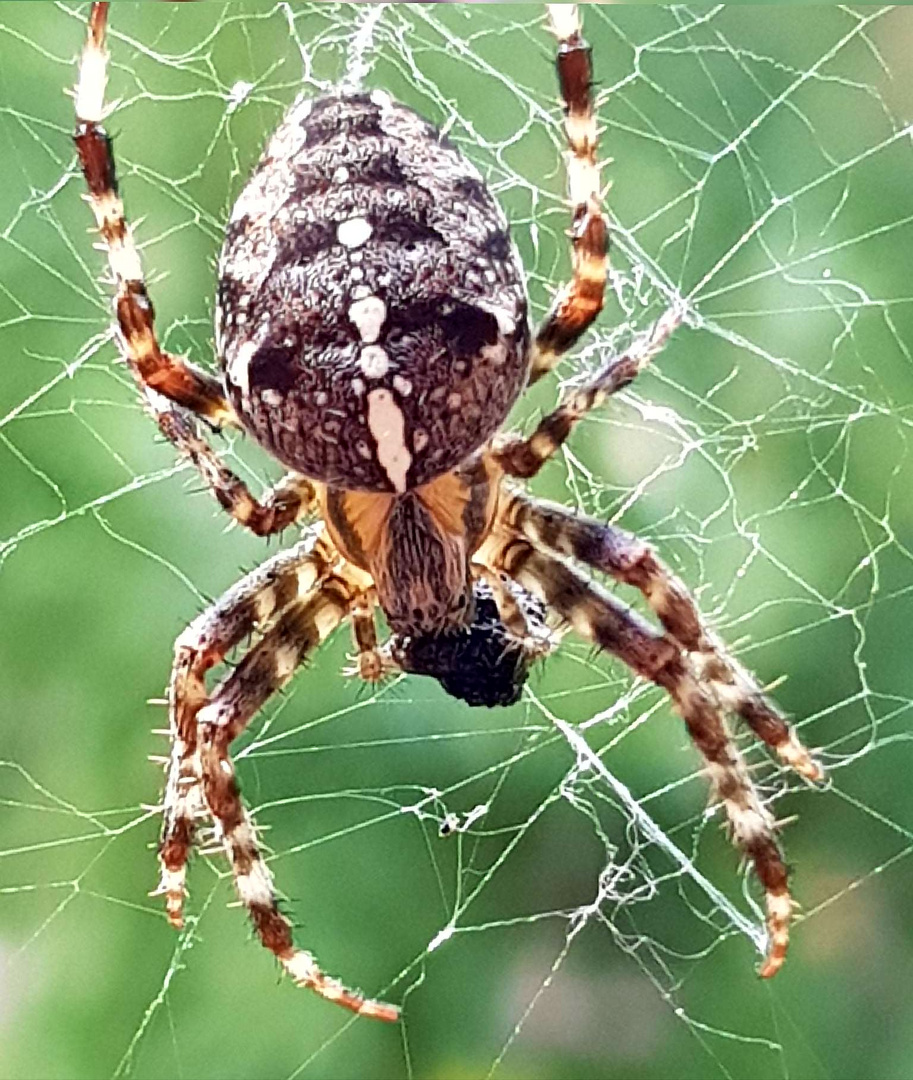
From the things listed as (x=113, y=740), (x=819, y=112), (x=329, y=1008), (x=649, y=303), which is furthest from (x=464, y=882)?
(x=819, y=112)

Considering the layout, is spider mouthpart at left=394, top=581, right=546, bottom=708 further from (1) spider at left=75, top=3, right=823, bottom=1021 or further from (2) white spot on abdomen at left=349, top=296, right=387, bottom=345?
(2) white spot on abdomen at left=349, top=296, right=387, bottom=345

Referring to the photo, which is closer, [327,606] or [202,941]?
[327,606]

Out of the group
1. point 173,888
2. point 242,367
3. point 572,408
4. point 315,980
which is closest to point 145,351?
point 242,367

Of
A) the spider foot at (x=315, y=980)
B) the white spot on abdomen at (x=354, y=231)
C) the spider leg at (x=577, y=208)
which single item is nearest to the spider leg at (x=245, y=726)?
the spider foot at (x=315, y=980)

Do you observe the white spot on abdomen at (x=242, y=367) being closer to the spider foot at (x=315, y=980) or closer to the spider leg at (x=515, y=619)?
the spider leg at (x=515, y=619)

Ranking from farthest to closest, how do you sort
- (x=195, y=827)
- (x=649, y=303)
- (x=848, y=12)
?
(x=848, y=12)
(x=649, y=303)
(x=195, y=827)

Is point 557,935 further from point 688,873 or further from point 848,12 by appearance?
point 848,12

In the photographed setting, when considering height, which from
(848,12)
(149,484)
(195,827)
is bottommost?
(195,827)

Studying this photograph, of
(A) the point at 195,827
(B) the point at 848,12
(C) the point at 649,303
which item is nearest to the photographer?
(A) the point at 195,827
